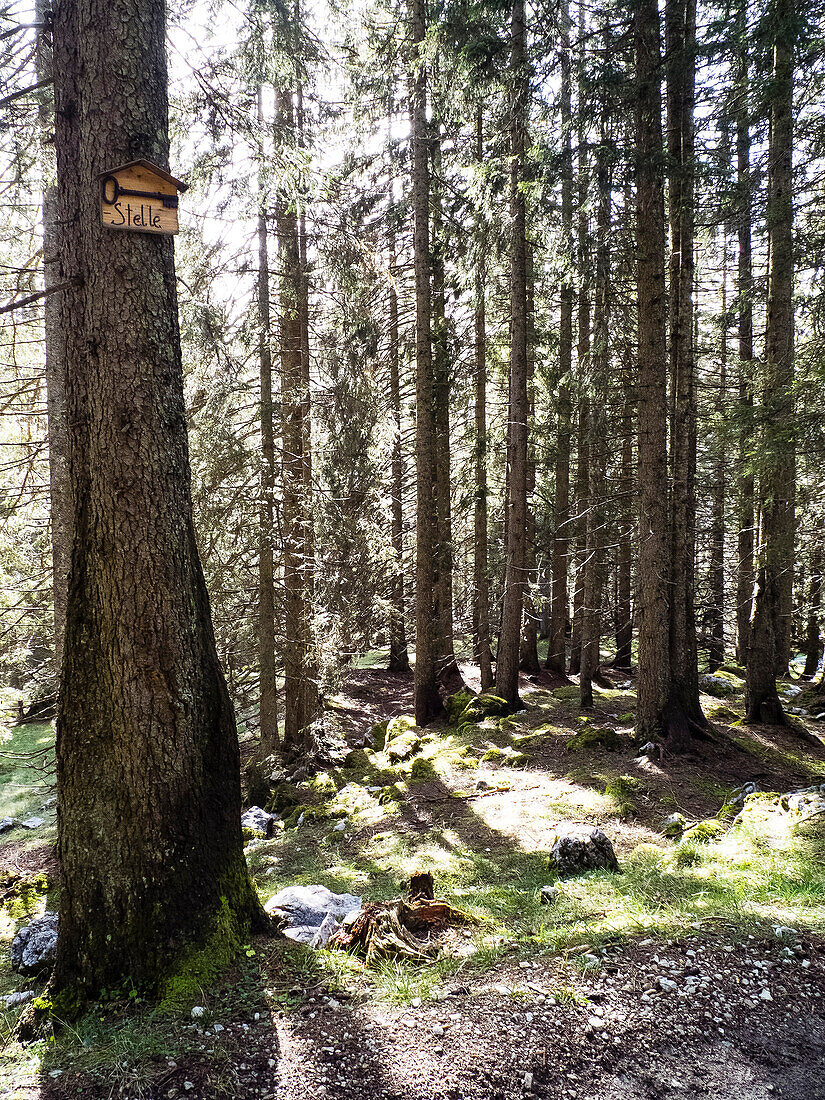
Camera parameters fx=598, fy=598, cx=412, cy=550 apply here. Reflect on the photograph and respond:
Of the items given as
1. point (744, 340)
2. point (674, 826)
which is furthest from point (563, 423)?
point (674, 826)

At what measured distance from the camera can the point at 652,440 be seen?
883 centimetres

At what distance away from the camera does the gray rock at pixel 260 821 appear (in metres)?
8.89

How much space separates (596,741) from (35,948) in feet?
25.8

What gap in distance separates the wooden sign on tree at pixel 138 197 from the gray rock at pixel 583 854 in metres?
5.79

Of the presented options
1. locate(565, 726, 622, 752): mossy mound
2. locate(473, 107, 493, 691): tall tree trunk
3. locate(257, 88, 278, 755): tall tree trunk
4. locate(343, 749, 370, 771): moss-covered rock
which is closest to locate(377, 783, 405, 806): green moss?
locate(343, 749, 370, 771): moss-covered rock

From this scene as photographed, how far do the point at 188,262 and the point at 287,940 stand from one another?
9.69m

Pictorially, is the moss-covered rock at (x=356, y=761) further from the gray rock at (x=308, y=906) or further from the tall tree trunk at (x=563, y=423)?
the gray rock at (x=308, y=906)

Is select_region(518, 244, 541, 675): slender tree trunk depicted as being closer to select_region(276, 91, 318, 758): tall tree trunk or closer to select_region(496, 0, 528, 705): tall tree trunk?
select_region(496, 0, 528, 705): tall tree trunk

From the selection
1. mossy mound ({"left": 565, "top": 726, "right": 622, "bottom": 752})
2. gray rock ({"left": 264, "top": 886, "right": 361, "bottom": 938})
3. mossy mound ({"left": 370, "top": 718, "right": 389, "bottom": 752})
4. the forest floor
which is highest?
the forest floor

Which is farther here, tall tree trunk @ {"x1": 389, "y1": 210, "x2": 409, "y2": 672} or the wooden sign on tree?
tall tree trunk @ {"x1": 389, "y1": 210, "x2": 409, "y2": 672}

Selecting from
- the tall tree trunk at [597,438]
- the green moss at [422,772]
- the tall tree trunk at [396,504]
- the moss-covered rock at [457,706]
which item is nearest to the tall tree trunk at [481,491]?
the moss-covered rock at [457,706]

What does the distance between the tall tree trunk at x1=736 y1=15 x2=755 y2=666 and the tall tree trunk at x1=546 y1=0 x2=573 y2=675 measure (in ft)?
9.58

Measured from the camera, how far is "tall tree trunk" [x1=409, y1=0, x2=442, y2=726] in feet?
37.4

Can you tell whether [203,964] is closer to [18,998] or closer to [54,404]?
[18,998]
